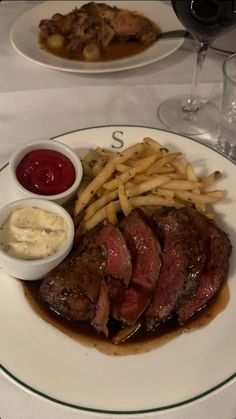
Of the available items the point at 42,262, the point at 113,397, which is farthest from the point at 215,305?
the point at 42,262

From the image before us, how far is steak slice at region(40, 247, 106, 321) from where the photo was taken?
151 centimetres

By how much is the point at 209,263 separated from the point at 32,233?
58cm

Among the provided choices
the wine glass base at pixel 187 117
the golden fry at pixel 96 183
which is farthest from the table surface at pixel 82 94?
the golden fry at pixel 96 183

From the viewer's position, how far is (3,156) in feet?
7.07

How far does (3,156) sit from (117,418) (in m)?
1.26

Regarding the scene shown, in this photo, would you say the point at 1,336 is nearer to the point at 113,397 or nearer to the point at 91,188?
the point at 113,397

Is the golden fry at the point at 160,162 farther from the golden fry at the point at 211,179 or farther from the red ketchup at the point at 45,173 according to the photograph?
the red ketchup at the point at 45,173

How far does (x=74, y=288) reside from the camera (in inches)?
59.6

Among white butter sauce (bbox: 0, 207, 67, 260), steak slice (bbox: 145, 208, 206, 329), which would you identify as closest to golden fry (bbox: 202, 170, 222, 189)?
steak slice (bbox: 145, 208, 206, 329)

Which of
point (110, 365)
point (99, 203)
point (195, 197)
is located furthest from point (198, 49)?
point (110, 365)

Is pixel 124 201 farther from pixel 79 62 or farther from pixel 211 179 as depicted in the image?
pixel 79 62

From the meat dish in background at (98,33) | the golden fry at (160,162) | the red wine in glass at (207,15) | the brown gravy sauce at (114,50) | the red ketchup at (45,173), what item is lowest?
the red ketchup at (45,173)

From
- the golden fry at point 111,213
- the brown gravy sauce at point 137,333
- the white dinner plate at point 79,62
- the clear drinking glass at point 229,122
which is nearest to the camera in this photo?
the brown gravy sauce at point 137,333

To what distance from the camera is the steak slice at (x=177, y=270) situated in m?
1.54
